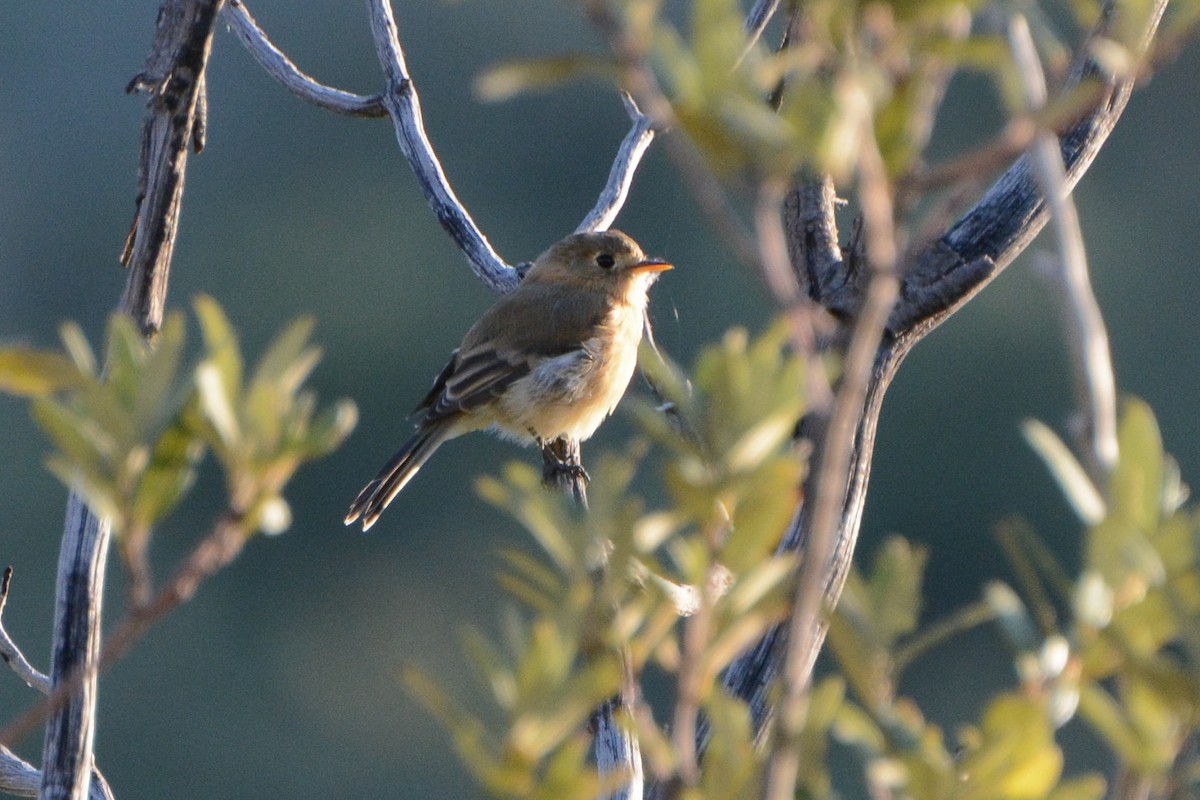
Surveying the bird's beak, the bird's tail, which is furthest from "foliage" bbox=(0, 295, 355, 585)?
the bird's beak

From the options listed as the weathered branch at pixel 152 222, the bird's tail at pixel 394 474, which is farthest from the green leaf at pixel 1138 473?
the bird's tail at pixel 394 474

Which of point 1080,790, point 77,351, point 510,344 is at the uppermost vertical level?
point 510,344

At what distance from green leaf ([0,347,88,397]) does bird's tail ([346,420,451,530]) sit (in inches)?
150

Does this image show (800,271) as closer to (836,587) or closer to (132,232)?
(836,587)

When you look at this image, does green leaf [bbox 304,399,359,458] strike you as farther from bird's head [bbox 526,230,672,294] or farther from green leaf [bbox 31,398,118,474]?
bird's head [bbox 526,230,672,294]

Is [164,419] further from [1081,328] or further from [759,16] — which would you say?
[759,16]

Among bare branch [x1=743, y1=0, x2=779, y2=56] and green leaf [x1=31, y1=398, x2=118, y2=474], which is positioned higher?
bare branch [x1=743, y1=0, x2=779, y2=56]

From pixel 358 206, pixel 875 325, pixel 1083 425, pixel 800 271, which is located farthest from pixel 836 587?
pixel 358 206

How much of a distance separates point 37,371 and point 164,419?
0.08m

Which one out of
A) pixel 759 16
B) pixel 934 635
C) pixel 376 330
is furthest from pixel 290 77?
pixel 376 330

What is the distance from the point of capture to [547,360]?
203 inches

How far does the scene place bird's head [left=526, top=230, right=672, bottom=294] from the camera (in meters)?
5.41

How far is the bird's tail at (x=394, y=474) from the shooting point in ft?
16.0

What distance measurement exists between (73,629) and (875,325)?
55.6 inches
